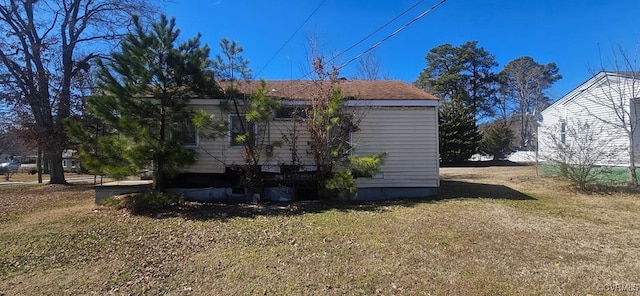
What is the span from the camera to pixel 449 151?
90.1ft

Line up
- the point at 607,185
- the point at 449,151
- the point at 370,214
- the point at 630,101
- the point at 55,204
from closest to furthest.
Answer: the point at 370,214 → the point at 55,204 → the point at 607,185 → the point at 630,101 → the point at 449,151

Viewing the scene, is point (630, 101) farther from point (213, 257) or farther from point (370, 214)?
point (213, 257)

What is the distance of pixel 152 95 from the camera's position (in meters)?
8.46

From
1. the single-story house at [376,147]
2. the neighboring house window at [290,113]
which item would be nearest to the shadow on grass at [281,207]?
the single-story house at [376,147]

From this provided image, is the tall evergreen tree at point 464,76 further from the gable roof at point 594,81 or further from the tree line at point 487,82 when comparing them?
the gable roof at point 594,81

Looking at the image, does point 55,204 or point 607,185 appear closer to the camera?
point 55,204

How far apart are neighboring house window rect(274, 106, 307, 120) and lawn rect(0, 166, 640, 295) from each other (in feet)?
8.40

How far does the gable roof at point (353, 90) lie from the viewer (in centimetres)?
1003

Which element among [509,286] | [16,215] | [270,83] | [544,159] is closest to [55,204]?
[16,215]

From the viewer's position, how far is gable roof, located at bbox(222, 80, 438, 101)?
10030 mm

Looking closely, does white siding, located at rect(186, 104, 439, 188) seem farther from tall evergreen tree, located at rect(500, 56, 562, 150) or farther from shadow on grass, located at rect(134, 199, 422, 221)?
tall evergreen tree, located at rect(500, 56, 562, 150)

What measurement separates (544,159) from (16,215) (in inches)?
627

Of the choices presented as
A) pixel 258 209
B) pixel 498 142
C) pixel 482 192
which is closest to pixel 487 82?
pixel 498 142

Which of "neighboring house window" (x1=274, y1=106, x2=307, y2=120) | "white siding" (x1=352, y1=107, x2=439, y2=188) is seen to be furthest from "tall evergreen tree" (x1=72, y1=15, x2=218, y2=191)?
"white siding" (x1=352, y1=107, x2=439, y2=188)
